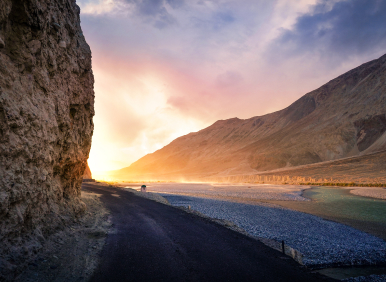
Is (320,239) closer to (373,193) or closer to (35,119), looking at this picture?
(35,119)

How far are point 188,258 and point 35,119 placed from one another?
6.48m

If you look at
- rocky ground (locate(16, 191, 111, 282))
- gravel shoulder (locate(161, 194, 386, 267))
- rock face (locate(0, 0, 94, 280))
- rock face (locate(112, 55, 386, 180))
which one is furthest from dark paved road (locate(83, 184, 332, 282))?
rock face (locate(112, 55, 386, 180))

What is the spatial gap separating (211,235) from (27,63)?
30.4 ft

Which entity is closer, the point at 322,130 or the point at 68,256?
the point at 68,256

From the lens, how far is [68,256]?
21.1ft

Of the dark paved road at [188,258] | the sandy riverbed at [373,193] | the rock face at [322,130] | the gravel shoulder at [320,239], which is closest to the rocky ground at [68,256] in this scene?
the dark paved road at [188,258]

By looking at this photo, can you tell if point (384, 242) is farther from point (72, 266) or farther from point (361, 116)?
point (361, 116)

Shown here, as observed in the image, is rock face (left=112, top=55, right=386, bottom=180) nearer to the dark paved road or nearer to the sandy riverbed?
the sandy riverbed

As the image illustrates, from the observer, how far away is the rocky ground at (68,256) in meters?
5.26

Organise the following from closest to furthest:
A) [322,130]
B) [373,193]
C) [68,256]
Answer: [68,256] < [373,193] < [322,130]

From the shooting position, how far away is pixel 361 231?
42.1ft

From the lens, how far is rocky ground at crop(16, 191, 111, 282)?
5.26m

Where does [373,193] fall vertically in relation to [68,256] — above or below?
below

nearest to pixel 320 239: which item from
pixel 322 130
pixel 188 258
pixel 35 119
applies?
pixel 188 258
